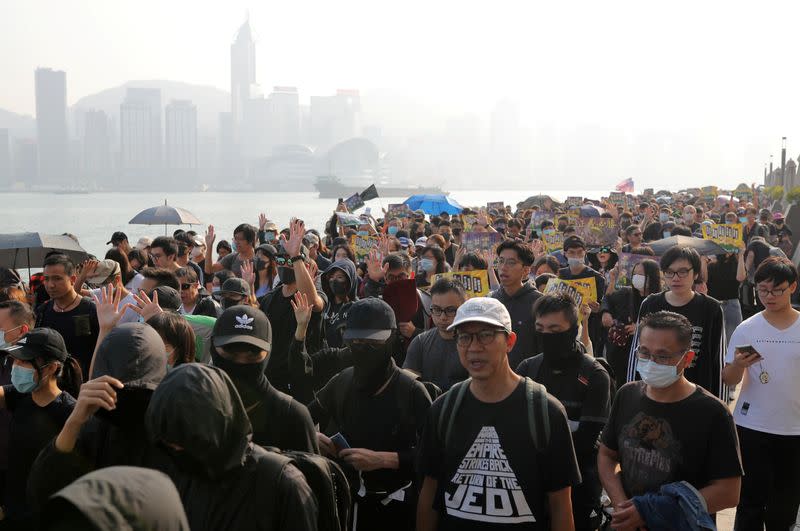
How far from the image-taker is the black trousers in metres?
4.74

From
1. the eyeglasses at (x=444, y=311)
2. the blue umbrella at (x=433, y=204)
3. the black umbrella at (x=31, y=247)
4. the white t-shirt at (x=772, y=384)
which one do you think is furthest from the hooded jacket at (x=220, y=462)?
the blue umbrella at (x=433, y=204)

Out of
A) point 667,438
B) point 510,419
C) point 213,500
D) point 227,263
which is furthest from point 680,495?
point 227,263

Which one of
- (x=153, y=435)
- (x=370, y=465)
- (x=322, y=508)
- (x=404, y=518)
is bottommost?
(x=404, y=518)

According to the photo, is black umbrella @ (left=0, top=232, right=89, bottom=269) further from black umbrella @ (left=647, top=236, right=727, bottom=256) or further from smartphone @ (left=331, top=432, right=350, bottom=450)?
smartphone @ (left=331, top=432, right=350, bottom=450)

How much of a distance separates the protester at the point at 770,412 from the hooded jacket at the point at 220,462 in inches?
124

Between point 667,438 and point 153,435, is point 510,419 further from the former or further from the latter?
point 153,435

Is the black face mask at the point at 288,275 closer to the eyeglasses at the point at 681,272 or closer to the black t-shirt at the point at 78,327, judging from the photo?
the black t-shirt at the point at 78,327

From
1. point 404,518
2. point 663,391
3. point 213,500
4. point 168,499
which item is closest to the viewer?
point 168,499

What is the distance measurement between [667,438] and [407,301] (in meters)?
2.69

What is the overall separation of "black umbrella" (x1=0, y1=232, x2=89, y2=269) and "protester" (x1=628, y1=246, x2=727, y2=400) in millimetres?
6236

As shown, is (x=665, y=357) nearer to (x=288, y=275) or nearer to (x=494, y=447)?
(x=494, y=447)

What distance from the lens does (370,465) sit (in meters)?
3.73

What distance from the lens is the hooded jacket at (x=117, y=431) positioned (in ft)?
9.70

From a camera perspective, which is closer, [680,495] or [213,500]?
[213,500]
